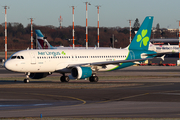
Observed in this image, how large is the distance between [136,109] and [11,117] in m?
7.50

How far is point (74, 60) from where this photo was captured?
4734 cm

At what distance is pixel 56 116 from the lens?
19422mm

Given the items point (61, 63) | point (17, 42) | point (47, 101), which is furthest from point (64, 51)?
point (17, 42)

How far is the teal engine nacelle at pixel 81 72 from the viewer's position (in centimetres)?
4378

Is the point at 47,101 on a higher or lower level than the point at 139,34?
lower

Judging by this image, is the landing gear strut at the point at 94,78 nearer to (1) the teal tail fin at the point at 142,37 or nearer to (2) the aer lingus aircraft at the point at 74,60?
(2) the aer lingus aircraft at the point at 74,60

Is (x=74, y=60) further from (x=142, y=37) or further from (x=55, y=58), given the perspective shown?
(x=142, y=37)

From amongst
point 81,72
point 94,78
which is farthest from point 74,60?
point 81,72

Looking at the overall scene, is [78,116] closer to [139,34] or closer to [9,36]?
[139,34]

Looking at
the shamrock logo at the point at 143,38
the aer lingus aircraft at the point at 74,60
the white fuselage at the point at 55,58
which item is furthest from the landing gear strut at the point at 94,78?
the shamrock logo at the point at 143,38

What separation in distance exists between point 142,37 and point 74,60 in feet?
40.0

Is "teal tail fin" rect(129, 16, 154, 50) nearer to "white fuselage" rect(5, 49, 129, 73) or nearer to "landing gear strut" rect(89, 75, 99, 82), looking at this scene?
"white fuselage" rect(5, 49, 129, 73)

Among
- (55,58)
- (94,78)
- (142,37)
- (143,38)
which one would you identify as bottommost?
(94,78)

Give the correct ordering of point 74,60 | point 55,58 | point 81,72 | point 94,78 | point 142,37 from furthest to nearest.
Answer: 1. point 142,37
2. point 74,60
3. point 94,78
4. point 55,58
5. point 81,72
